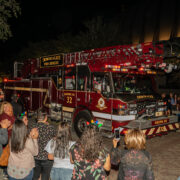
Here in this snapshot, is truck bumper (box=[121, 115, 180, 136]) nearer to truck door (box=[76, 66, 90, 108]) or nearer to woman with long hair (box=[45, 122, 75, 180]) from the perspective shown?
truck door (box=[76, 66, 90, 108])

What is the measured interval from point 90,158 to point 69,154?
46cm

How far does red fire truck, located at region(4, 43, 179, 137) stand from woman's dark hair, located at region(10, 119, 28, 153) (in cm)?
373

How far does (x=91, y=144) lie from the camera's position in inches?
103

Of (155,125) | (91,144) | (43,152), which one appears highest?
(91,144)

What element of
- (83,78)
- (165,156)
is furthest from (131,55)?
(165,156)

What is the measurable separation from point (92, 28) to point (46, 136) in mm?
15627

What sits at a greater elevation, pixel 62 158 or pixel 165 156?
pixel 62 158

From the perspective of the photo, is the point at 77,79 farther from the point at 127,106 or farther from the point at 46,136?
the point at 46,136

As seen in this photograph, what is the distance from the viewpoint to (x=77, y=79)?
8.24 meters

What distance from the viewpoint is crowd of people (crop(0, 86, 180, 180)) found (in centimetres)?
262

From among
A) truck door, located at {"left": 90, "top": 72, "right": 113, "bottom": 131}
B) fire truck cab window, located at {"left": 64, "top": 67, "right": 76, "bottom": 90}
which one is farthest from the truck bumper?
fire truck cab window, located at {"left": 64, "top": 67, "right": 76, "bottom": 90}

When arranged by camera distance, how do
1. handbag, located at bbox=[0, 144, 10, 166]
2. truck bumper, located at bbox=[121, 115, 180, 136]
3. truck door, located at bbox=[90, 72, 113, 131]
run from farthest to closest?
truck door, located at bbox=[90, 72, 113, 131] < truck bumper, located at bbox=[121, 115, 180, 136] < handbag, located at bbox=[0, 144, 10, 166]

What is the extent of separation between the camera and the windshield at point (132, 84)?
23.9 ft

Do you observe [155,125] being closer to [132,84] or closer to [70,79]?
[132,84]
